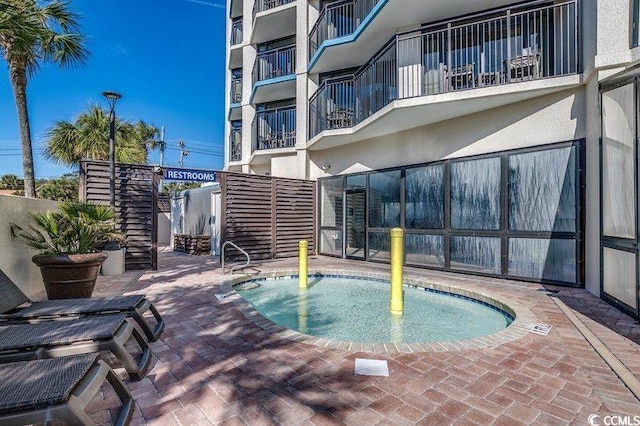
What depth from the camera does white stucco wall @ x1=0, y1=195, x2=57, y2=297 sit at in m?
4.89

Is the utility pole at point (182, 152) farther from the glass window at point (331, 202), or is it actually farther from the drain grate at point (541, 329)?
the drain grate at point (541, 329)

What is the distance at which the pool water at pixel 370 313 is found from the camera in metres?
4.54

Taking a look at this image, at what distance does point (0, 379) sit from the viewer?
193cm

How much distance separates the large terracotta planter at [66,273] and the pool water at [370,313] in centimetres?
276

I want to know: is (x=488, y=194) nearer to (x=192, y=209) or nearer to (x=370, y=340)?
(x=370, y=340)

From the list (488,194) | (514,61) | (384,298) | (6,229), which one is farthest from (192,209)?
(514,61)

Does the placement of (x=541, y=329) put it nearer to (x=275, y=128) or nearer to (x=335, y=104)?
(x=335, y=104)

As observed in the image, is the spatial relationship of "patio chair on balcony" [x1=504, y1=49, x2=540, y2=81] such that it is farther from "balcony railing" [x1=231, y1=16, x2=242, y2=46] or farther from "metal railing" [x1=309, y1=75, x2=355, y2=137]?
"balcony railing" [x1=231, y1=16, x2=242, y2=46]

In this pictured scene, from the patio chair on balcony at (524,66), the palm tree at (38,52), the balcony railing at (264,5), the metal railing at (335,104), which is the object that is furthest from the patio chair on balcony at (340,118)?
the palm tree at (38,52)

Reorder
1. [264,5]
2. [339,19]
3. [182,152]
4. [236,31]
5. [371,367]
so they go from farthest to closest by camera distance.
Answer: [182,152]
[236,31]
[264,5]
[339,19]
[371,367]

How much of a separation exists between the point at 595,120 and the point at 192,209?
46.3 ft
